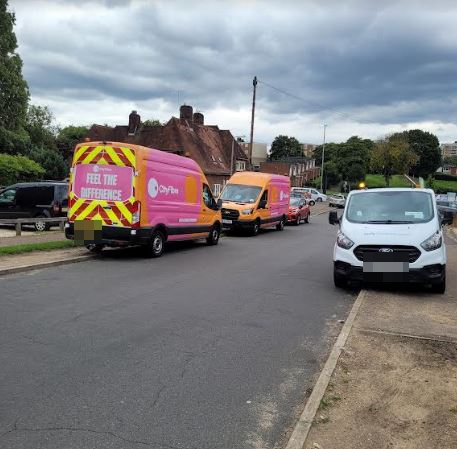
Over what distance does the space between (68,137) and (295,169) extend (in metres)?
42.2

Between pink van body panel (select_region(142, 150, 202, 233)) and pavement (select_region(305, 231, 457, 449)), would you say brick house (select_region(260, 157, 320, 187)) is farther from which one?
pavement (select_region(305, 231, 457, 449))

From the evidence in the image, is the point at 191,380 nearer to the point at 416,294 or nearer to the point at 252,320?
the point at 252,320

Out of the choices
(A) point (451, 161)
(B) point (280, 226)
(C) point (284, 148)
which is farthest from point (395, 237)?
(A) point (451, 161)

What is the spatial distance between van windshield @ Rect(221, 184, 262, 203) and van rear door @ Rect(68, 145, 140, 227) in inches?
396

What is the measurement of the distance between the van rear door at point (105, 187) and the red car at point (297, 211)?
59.2 ft

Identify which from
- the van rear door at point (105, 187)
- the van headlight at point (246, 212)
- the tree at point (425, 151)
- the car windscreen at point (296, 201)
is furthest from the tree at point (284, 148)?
the van rear door at point (105, 187)

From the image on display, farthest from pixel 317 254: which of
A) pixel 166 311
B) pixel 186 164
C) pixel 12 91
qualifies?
pixel 12 91

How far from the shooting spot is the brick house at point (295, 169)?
9081 cm

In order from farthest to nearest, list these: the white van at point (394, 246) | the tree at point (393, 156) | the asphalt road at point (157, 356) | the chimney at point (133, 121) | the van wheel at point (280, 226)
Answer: the tree at point (393, 156) < the chimney at point (133, 121) < the van wheel at point (280, 226) < the white van at point (394, 246) < the asphalt road at point (157, 356)

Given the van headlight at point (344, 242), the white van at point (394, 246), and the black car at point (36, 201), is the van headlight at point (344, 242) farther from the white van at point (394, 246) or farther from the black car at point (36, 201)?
the black car at point (36, 201)

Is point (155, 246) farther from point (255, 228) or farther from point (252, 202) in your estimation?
point (252, 202)

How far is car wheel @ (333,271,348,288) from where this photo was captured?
31.7ft

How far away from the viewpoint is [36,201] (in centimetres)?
1945

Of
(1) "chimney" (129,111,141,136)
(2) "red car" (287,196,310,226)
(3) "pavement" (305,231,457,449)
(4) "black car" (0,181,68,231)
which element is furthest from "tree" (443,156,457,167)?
(3) "pavement" (305,231,457,449)
